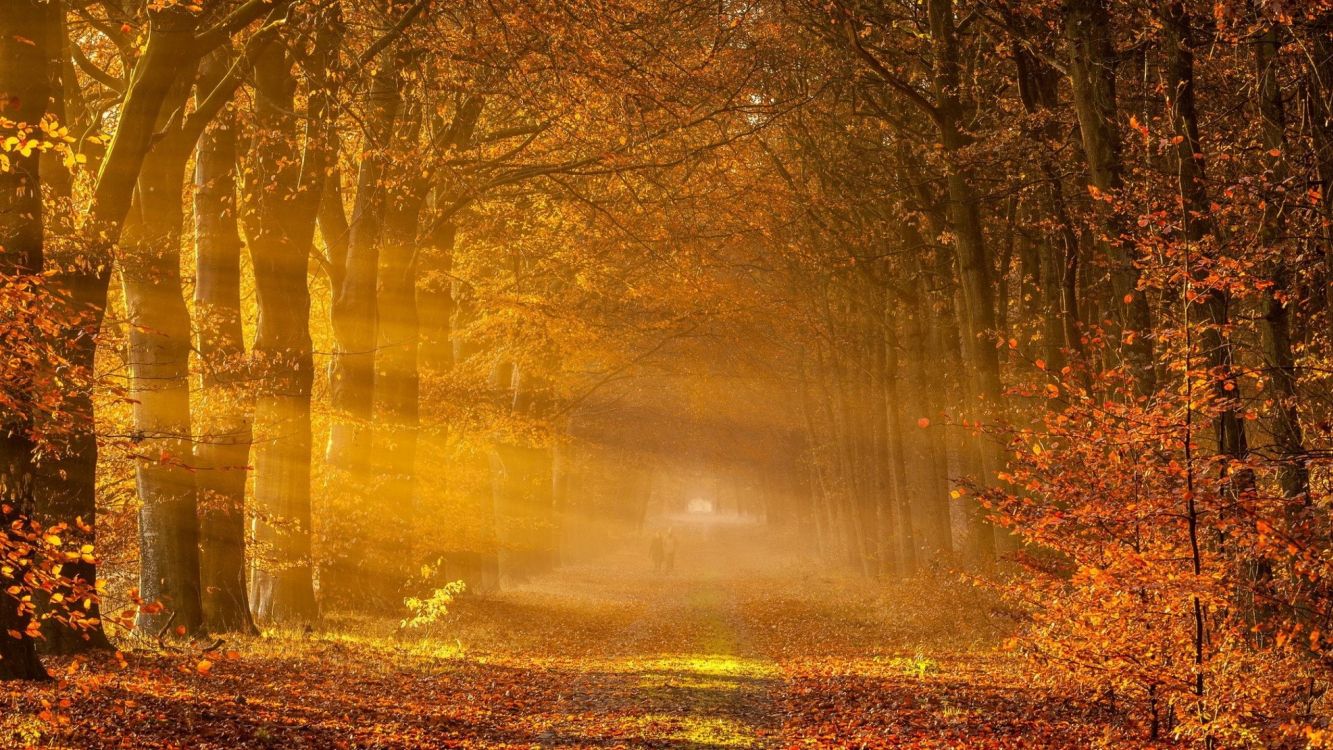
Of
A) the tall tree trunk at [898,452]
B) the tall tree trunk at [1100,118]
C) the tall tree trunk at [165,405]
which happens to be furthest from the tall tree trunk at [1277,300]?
the tall tree trunk at [898,452]

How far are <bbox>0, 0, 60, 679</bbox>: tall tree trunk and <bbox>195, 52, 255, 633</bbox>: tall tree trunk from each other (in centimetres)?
499

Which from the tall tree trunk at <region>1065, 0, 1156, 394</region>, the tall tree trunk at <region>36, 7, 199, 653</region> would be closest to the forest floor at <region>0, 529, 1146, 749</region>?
the tall tree trunk at <region>36, 7, 199, 653</region>

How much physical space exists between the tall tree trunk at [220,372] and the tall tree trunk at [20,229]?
499 cm

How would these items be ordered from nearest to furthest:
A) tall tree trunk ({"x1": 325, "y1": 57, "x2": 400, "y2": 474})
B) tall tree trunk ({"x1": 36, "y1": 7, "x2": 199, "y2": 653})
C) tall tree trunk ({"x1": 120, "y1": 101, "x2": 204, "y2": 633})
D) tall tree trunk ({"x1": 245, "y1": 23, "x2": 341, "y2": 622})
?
tall tree trunk ({"x1": 36, "y1": 7, "x2": 199, "y2": 653}), tall tree trunk ({"x1": 120, "y1": 101, "x2": 204, "y2": 633}), tall tree trunk ({"x1": 245, "y1": 23, "x2": 341, "y2": 622}), tall tree trunk ({"x1": 325, "y1": 57, "x2": 400, "y2": 474})

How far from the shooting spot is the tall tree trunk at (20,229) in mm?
8805

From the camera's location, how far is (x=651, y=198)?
23297 millimetres

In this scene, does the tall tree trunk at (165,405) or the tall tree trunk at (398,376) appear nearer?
the tall tree trunk at (165,405)

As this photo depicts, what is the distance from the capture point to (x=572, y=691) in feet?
43.6

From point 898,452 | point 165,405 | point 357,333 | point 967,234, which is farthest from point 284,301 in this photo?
point 898,452

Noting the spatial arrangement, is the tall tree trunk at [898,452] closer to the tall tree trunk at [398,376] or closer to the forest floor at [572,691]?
the forest floor at [572,691]

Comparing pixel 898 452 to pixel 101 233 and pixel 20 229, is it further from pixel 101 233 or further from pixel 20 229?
pixel 20 229

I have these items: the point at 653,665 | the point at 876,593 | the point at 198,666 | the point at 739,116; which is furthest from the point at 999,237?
the point at 198,666

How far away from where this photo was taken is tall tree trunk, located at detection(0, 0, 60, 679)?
8805 millimetres

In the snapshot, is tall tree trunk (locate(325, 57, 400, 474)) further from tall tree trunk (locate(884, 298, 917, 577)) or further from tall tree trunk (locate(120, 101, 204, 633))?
tall tree trunk (locate(884, 298, 917, 577))
